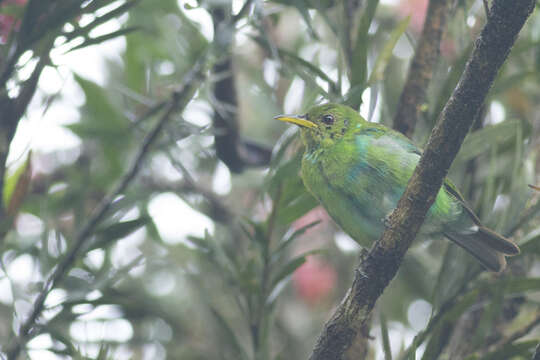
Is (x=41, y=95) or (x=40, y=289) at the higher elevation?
(x=41, y=95)

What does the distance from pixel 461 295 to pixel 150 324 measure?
177 cm

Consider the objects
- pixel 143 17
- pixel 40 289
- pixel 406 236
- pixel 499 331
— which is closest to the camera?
pixel 406 236

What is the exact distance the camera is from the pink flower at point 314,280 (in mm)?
3971

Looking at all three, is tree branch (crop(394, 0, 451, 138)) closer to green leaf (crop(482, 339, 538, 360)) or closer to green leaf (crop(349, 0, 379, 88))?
green leaf (crop(349, 0, 379, 88))

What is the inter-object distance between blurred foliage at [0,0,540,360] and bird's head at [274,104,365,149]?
114 mm

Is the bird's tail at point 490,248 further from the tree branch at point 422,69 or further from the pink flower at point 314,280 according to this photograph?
the pink flower at point 314,280

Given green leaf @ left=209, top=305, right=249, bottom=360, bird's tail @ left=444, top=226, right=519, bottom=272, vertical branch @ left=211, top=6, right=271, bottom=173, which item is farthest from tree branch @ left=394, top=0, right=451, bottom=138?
green leaf @ left=209, top=305, right=249, bottom=360

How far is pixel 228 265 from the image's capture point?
2459 millimetres

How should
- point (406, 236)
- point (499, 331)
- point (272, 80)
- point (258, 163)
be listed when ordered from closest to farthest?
point (406, 236) → point (499, 331) → point (258, 163) → point (272, 80)

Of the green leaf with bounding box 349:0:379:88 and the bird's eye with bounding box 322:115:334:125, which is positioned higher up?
the green leaf with bounding box 349:0:379:88

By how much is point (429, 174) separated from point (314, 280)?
97.7 inches

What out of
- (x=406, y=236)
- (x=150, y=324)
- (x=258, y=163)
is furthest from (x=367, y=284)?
(x=150, y=324)

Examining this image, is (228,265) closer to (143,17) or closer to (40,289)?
(40,289)

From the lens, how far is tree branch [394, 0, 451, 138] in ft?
8.36
